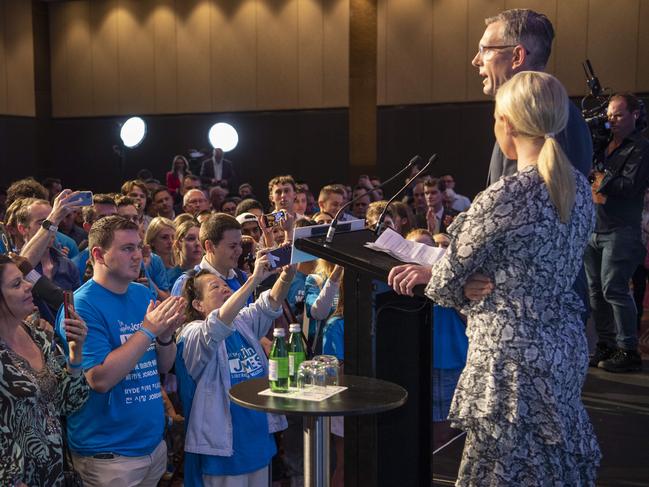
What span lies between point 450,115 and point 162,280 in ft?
29.3

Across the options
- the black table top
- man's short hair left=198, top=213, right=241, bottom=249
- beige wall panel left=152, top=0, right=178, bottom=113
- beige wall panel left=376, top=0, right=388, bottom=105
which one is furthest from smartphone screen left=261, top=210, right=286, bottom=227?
beige wall panel left=152, top=0, right=178, bottom=113

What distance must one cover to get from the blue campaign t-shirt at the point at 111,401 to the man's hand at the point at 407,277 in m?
1.17

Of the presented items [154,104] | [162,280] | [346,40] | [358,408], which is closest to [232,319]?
[358,408]

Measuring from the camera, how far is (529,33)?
2623 millimetres

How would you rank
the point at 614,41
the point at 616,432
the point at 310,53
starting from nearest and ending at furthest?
the point at 616,432
the point at 614,41
the point at 310,53

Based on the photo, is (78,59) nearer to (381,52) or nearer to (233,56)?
(233,56)

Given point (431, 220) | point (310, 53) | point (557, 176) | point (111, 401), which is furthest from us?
point (310, 53)

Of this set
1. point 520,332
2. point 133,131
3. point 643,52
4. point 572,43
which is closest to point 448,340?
point 520,332

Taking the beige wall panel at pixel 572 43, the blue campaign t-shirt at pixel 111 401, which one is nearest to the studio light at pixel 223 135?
the beige wall panel at pixel 572 43

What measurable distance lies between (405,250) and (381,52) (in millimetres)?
11664

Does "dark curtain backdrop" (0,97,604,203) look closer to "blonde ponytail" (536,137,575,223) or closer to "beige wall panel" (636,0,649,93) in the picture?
"beige wall panel" (636,0,649,93)

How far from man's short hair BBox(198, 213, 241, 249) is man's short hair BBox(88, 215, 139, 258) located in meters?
0.54

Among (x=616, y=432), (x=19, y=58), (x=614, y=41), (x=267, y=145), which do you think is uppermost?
(x=19, y=58)

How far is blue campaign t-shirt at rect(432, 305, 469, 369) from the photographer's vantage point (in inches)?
162
